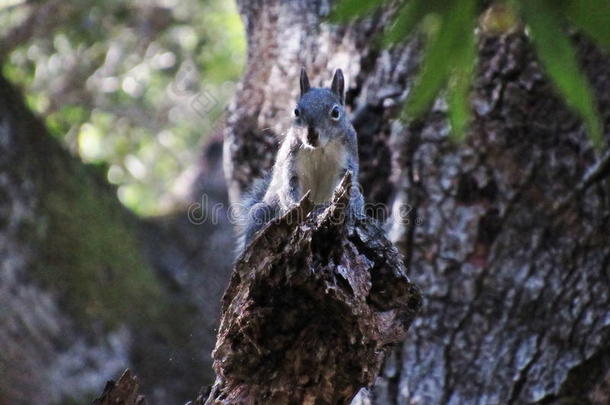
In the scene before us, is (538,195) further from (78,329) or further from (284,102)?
(78,329)

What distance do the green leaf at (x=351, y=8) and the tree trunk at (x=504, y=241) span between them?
1.52 m

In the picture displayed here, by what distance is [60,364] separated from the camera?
3.71 m

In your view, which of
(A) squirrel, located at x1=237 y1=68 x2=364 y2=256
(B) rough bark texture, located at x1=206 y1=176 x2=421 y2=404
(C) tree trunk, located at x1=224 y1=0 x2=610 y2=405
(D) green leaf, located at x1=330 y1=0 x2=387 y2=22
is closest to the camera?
(D) green leaf, located at x1=330 y1=0 x2=387 y2=22

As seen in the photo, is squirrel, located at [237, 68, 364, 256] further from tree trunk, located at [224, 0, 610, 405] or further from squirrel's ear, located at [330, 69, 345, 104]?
tree trunk, located at [224, 0, 610, 405]

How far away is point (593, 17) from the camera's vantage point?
4.73 feet

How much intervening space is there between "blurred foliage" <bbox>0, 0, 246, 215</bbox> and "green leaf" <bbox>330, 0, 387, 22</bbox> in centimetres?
440

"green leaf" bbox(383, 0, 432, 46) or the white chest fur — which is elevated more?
the white chest fur

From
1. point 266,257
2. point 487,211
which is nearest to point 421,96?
point 266,257

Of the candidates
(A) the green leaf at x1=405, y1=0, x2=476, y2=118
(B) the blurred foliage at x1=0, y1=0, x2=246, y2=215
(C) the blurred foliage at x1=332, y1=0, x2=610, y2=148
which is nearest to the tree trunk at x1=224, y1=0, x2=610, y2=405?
(C) the blurred foliage at x1=332, y1=0, x2=610, y2=148

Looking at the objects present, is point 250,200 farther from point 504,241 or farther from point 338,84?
point 504,241

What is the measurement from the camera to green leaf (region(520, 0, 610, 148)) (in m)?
1.51

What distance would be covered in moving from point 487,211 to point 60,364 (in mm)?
2041

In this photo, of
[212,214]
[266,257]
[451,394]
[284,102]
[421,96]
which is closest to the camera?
[421,96]

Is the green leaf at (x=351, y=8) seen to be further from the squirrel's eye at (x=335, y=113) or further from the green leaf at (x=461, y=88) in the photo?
the squirrel's eye at (x=335, y=113)
